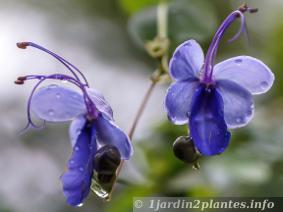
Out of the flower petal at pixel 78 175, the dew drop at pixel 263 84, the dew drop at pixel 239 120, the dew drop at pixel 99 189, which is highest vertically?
the dew drop at pixel 263 84

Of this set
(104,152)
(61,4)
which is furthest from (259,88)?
(61,4)

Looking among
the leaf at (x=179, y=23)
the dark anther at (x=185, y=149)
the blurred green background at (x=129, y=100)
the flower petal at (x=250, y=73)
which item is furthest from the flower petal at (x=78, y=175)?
the leaf at (x=179, y=23)

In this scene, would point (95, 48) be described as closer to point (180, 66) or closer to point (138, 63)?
point (138, 63)

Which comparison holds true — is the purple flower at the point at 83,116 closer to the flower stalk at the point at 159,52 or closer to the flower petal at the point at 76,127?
the flower petal at the point at 76,127

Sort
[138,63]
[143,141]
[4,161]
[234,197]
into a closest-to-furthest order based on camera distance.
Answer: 1. [234,197]
2. [143,141]
3. [4,161]
4. [138,63]

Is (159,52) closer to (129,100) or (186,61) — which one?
(186,61)
